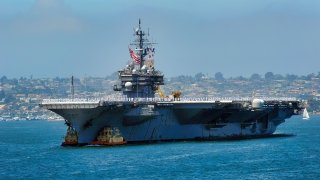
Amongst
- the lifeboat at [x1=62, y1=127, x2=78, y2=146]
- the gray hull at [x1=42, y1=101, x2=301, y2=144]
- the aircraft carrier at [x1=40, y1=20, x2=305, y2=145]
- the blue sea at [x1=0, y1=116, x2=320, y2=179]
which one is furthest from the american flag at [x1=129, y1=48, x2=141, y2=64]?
the lifeboat at [x1=62, y1=127, x2=78, y2=146]

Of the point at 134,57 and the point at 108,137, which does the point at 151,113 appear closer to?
the point at 108,137

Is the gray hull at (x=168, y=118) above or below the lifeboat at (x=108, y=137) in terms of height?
above

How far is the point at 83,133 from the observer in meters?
54.3

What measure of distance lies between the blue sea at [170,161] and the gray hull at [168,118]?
4.71ft

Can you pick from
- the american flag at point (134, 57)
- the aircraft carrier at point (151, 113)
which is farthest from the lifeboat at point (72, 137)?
the american flag at point (134, 57)

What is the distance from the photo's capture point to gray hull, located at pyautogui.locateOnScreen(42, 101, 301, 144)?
176ft

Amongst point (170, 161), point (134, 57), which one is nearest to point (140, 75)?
point (134, 57)

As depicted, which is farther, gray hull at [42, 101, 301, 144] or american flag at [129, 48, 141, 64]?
american flag at [129, 48, 141, 64]

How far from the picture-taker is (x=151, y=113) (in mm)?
54688

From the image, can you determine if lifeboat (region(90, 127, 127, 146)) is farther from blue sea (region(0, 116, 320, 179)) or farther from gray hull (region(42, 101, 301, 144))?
blue sea (region(0, 116, 320, 179))

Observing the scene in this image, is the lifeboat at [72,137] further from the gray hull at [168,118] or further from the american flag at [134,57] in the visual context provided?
the american flag at [134,57]

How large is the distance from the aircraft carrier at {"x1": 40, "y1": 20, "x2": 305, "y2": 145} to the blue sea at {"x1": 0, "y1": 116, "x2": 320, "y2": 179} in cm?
144

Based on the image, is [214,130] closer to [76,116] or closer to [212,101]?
[212,101]

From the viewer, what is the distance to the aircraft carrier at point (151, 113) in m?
53.8
